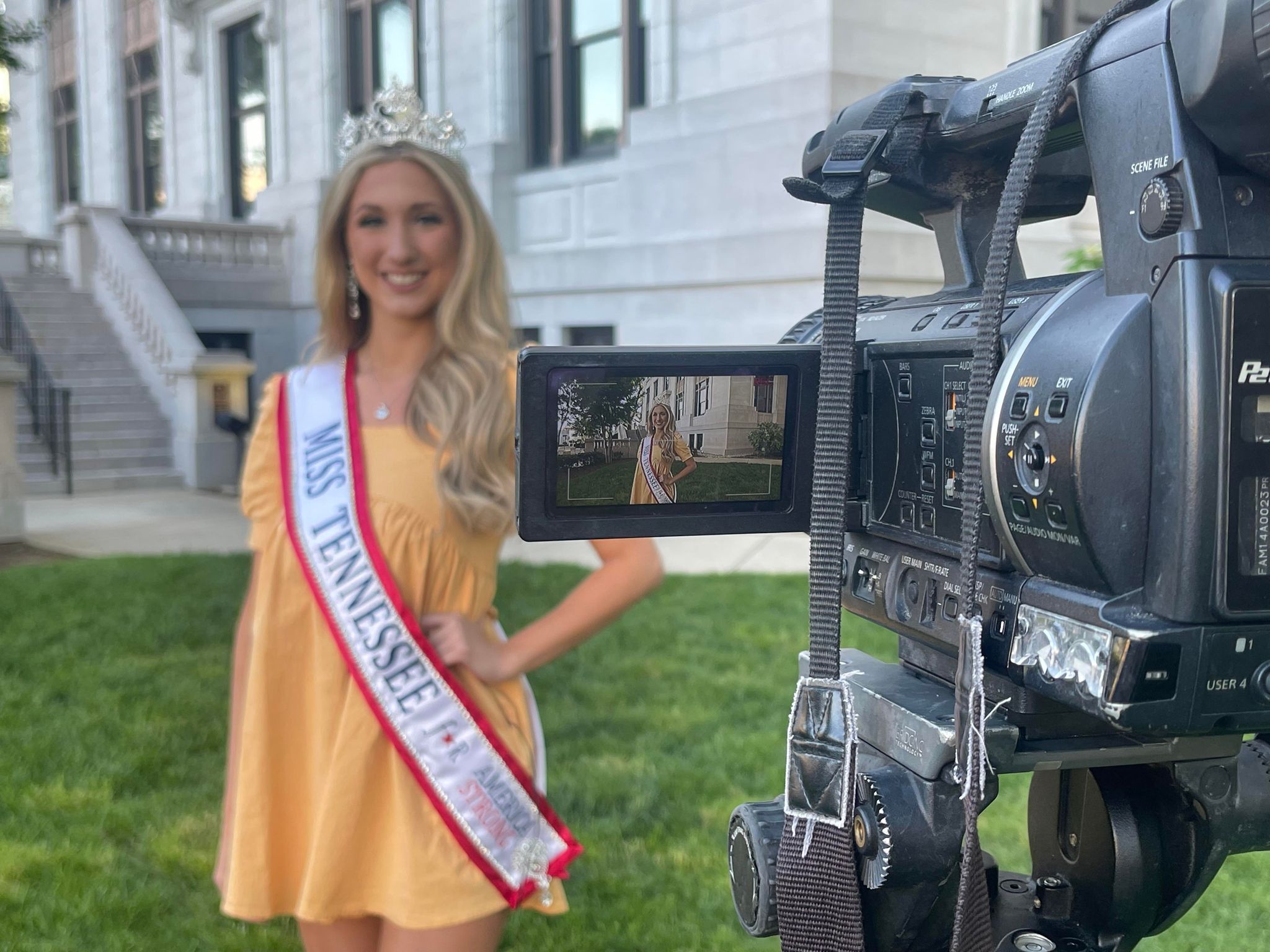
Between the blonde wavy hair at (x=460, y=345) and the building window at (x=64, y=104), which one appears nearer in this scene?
the blonde wavy hair at (x=460, y=345)

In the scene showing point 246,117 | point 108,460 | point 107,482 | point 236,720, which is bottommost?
point 107,482

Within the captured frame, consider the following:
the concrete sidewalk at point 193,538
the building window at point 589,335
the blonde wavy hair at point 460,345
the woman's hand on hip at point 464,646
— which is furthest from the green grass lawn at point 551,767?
the building window at point 589,335

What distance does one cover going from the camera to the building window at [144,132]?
15.3 meters

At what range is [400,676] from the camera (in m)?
1.81

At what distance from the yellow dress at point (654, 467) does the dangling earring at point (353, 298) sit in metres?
1.09

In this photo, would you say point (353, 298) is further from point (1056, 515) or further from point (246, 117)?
point (246, 117)

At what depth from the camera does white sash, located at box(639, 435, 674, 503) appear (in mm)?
1060

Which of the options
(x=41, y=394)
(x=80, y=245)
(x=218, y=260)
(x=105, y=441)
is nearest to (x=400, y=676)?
(x=105, y=441)

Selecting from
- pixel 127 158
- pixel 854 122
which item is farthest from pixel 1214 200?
pixel 127 158

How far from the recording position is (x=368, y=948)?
1839 mm

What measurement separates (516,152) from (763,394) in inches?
367

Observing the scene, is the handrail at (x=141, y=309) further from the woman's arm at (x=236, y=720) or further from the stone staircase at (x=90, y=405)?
the woman's arm at (x=236, y=720)

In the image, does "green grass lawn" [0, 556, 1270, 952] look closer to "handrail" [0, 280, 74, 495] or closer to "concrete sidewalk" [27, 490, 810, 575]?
"concrete sidewalk" [27, 490, 810, 575]

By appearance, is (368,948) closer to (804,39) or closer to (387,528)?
(387,528)
